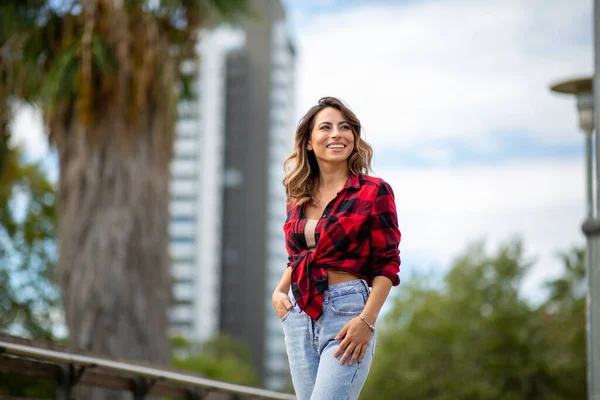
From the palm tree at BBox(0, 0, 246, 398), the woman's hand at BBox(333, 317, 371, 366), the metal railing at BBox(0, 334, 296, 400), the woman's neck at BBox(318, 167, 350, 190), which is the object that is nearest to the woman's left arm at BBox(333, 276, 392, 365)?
the woman's hand at BBox(333, 317, 371, 366)

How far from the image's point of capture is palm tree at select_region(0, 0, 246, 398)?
10.1m

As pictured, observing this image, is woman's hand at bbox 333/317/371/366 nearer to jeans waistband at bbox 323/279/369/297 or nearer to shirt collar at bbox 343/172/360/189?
jeans waistband at bbox 323/279/369/297

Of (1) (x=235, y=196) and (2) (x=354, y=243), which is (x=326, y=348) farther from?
(1) (x=235, y=196)

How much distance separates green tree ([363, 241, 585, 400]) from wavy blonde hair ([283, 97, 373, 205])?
2390 centimetres

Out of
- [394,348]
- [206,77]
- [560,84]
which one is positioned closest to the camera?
[560,84]

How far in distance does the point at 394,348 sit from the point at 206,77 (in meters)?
88.8

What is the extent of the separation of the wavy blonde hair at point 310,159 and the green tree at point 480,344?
2390cm

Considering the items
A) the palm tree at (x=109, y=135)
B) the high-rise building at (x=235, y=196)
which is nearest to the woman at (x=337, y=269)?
the palm tree at (x=109, y=135)

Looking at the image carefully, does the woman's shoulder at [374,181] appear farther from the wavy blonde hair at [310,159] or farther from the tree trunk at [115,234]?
the tree trunk at [115,234]

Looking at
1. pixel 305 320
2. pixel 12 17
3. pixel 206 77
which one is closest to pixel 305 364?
pixel 305 320

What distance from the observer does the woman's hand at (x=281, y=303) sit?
9.68 feet

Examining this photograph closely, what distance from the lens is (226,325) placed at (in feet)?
352

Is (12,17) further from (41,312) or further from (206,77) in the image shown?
(206,77)

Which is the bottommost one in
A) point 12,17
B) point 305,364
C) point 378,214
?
point 305,364
